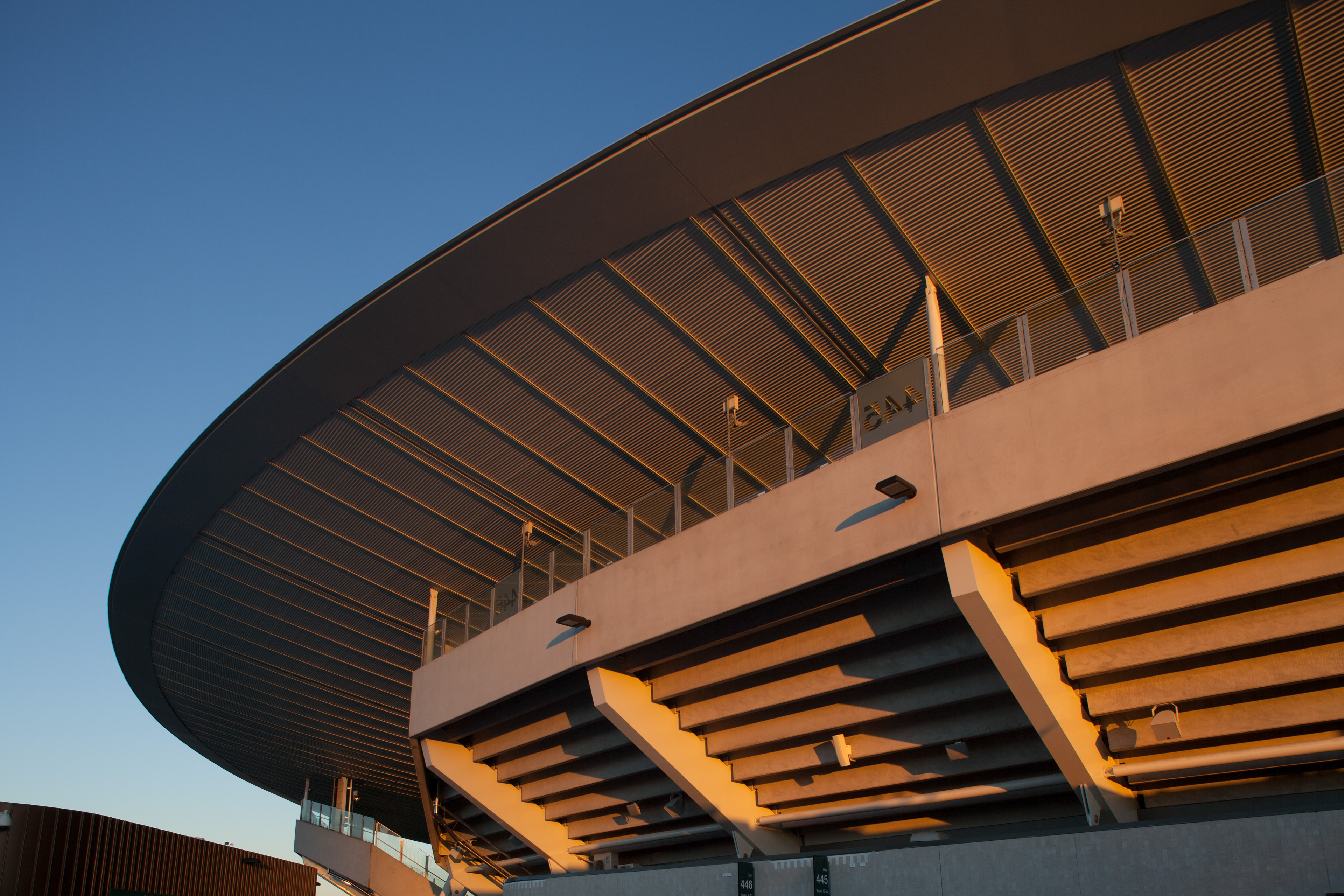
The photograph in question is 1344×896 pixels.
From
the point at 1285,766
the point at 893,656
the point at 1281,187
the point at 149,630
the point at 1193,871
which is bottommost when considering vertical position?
the point at 1193,871

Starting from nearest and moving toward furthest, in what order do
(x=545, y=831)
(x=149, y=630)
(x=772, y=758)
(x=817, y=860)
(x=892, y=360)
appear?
(x=817, y=860)
(x=772, y=758)
(x=892, y=360)
(x=545, y=831)
(x=149, y=630)

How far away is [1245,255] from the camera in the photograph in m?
9.88

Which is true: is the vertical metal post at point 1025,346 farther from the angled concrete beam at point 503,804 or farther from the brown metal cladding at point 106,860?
the brown metal cladding at point 106,860

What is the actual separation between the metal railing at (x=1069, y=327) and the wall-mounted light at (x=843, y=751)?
11.4 ft

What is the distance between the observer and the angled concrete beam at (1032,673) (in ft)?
35.4

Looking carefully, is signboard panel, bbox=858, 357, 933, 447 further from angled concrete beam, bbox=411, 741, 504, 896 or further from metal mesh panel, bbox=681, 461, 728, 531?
angled concrete beam, bbox=411, 741, 504, 896

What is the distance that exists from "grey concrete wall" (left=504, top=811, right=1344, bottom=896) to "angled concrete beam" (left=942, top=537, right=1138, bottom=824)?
1.59 metres

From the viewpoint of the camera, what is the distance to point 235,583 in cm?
2453

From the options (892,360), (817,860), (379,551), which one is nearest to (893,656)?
(817,860)

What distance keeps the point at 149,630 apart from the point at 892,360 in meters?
23.0

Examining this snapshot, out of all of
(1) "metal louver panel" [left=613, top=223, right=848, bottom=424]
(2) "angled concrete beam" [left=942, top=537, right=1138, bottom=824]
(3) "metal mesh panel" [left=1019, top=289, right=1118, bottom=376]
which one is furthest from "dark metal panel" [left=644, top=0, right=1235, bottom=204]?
(2) "angled concrete beam" [left=942, top=537, right=1138, bottom=824]

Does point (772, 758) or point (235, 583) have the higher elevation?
point (235, 583)

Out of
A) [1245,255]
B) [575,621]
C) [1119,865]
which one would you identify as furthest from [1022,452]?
[575,621]

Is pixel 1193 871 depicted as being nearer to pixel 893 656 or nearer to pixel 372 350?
pixel 893 656
